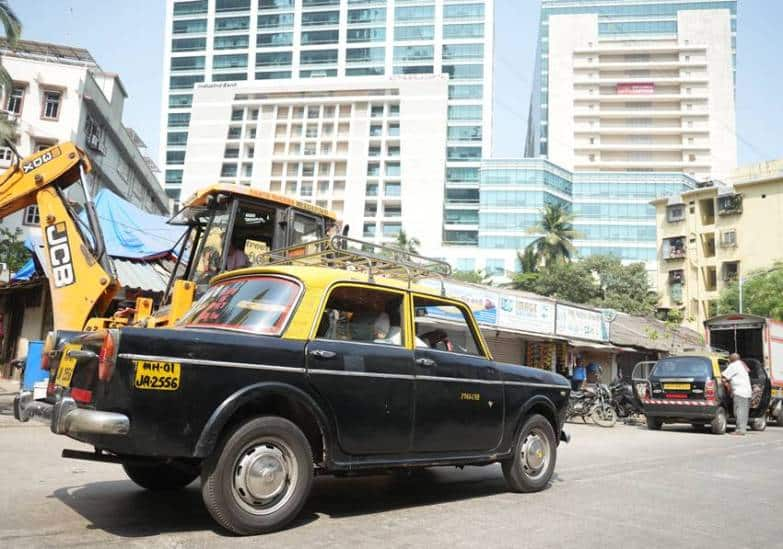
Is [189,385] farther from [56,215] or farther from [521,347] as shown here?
[521,347]

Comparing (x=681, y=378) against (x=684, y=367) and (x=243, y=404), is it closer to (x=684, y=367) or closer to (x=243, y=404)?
(x=684, y=367)

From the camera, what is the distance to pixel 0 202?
1126 centimetres

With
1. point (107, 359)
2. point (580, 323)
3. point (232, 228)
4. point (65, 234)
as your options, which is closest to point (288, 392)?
point (107, 359)

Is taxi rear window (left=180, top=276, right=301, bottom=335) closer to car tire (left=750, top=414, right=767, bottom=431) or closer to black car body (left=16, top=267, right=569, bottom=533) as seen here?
black car body (left=16, top=267, right=569, bottom=533)

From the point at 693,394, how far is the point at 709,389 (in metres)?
0.39

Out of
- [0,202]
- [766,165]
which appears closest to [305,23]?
[766,165]

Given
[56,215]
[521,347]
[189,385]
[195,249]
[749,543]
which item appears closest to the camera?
[189,385]

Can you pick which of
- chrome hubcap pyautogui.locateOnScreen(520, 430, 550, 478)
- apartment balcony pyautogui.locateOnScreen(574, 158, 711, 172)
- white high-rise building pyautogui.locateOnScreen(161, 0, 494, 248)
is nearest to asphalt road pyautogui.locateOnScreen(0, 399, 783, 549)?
chrome hubcap pyautogui.locateOnScreen(520, 430, 550, 478)

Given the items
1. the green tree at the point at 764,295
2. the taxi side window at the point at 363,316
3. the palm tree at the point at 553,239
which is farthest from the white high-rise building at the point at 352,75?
the taxi side window at the point at 363,316

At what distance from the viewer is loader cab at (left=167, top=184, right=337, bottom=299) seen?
884 centimetres

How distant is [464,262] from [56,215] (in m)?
70.9

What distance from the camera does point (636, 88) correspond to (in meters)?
104

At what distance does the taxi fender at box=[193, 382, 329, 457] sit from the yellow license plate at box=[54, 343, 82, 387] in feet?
3.66

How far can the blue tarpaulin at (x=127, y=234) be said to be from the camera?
19094 mm
